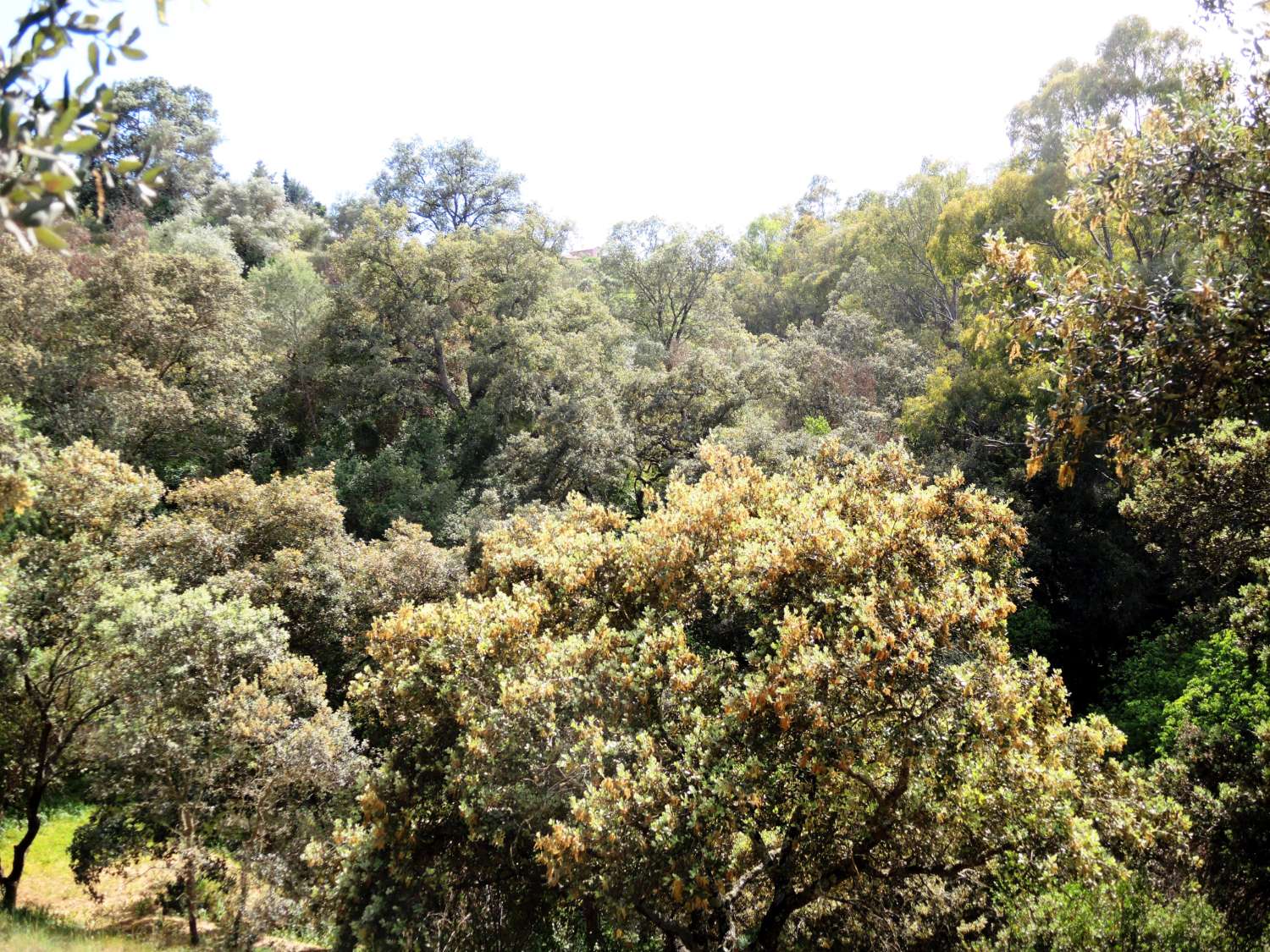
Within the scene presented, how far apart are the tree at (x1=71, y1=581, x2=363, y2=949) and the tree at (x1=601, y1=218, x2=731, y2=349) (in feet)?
81.1

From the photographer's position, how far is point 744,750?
20.9 ft

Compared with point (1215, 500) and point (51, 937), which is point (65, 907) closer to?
point (51, 937)

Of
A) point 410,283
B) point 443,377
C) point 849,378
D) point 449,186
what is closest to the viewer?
point 410,283

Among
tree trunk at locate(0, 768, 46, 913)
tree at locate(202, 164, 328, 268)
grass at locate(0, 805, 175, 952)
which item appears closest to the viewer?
grass at locate(0, 805, 175, 952)

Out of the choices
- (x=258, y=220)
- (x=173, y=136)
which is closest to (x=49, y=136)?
(x=258, y=220)

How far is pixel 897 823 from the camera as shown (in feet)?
21.8

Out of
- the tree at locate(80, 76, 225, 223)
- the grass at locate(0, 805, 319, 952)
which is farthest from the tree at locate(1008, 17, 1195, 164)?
the tree at locate(80, 76, 225, 223)

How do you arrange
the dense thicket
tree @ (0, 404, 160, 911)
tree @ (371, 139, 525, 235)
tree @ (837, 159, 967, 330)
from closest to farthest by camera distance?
the dense thicket → tree @ (0, 404, 160, 911) → tree @ (837, 159, 967, 330) → tree @ (371, 139, 525, 235)

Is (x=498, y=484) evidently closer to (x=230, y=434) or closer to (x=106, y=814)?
(x=230, y=434)

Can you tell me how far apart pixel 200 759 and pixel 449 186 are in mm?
32403

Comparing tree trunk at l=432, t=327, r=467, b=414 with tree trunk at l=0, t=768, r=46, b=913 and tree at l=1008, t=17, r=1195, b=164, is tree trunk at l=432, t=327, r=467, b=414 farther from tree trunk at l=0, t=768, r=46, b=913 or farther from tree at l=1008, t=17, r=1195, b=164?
tree at l=1008, t=17, r=1195, b=164

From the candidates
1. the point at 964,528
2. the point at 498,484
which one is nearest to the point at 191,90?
the point at 498,484

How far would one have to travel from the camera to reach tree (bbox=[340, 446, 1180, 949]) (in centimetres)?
604

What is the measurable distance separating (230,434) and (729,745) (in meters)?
22.7
